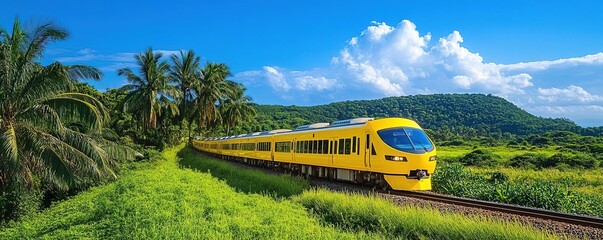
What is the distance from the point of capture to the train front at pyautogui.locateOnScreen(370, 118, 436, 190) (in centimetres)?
1338

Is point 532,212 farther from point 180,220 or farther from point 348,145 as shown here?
point 180,220

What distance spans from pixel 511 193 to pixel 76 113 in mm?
13127

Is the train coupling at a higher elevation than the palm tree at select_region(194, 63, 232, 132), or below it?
below

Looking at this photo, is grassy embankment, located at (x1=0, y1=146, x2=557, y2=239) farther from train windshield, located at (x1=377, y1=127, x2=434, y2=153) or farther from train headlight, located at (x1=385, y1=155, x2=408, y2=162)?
train windshield, located at (x1=377, y1=127, x2=434, y2=153)

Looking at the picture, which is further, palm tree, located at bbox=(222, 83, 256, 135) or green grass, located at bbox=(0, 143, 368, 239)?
palm tree, located at bbox=(222, 83, 256, 135)

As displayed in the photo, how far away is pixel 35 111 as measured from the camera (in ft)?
46.6

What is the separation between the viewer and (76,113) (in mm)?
14719

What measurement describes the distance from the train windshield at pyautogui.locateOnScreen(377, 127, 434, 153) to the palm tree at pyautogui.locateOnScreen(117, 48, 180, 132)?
83.6 feet

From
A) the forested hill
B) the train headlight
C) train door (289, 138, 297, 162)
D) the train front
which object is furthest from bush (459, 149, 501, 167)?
the forested hill

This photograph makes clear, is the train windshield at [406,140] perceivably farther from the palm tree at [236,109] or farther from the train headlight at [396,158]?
the palm tree at [236,109]

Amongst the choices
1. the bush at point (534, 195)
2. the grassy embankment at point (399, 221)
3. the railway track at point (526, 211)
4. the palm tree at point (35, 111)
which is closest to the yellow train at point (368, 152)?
the railway track at point (526, 211)

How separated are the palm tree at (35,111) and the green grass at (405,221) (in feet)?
26.4

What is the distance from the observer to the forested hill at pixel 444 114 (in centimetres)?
8943

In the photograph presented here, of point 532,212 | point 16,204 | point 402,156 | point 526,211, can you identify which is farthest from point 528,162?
point 16,204
